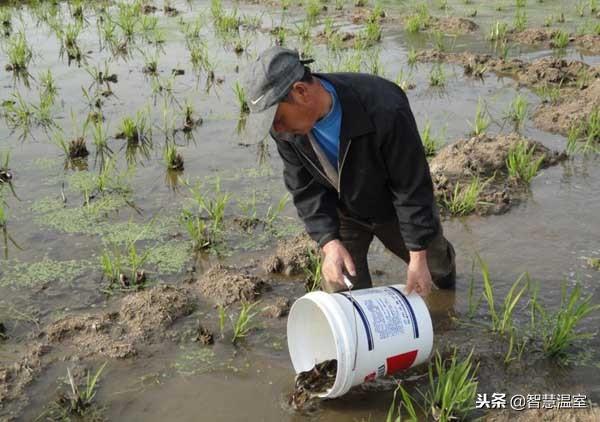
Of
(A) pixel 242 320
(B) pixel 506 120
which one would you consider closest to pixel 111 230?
(A) pixel 242 320

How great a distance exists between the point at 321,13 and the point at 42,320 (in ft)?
22.4

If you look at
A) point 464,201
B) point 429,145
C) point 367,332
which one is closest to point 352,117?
point 367,332

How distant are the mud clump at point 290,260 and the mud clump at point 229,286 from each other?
13 cm

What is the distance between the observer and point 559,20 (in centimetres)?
754

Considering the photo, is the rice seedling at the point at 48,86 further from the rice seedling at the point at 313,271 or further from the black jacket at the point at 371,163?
the black jacket at the point at 371,163

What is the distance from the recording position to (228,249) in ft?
11.0

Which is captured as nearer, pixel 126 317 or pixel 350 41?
pixel 126 317

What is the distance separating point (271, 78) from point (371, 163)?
20.7 inches

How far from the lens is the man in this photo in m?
1.96

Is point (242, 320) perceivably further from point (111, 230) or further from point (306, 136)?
point (111, 230)

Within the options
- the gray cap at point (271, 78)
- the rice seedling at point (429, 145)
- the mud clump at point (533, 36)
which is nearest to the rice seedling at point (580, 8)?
the mud clump at point (533, 36)

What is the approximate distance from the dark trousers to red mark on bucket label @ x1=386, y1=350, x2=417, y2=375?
497mm

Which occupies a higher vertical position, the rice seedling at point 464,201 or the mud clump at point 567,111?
the mud clump at point 567,111

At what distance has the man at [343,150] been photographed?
1961 millimetres
